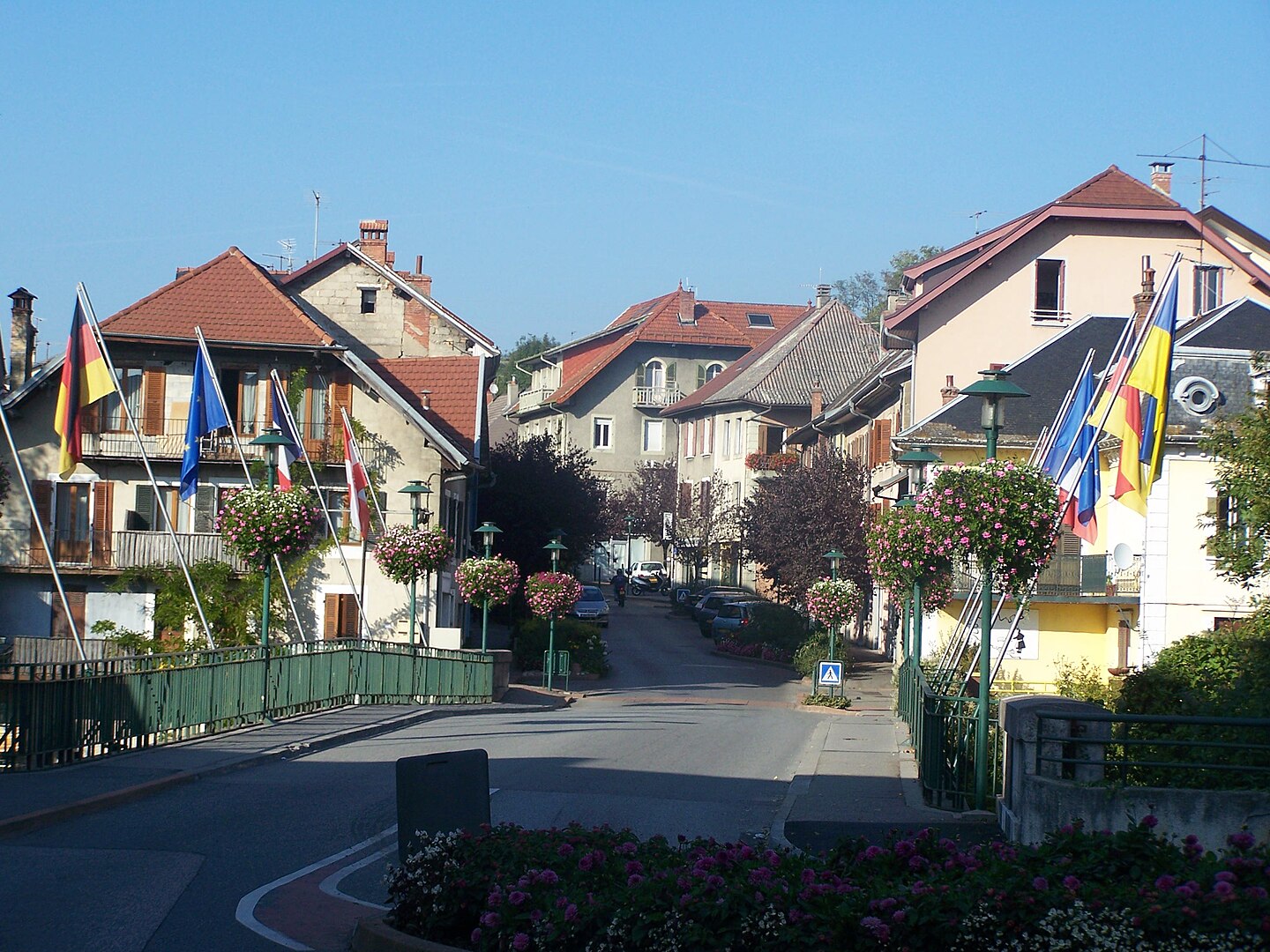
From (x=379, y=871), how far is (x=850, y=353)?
204ft

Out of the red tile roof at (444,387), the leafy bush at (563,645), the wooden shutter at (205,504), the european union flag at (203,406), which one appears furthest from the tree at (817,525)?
the european union flag at (203,406)

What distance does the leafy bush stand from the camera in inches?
1561

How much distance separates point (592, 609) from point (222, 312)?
21.4 meters

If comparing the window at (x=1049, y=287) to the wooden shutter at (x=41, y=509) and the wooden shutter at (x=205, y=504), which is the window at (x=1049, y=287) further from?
the wooden shutter at (x=41, y=509)

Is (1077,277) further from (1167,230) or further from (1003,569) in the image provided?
(1003,569)

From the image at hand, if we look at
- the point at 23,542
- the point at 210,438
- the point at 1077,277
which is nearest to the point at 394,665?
the point at 210,438

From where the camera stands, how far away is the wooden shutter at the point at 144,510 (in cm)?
3797

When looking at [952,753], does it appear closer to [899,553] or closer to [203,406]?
[899,553]

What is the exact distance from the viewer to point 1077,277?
136 feet

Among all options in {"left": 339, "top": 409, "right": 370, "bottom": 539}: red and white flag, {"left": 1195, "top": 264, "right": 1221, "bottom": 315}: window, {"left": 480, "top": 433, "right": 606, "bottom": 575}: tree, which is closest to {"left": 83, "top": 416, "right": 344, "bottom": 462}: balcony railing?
{"left": 339, "top": 409, "right": 370, "bottom": 539}: red and white flag

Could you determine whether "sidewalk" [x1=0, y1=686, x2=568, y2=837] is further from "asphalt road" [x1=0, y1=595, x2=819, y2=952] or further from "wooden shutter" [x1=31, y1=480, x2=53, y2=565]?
"wooden shutter" [x1=31, y1=480, x2=53, y2=565]

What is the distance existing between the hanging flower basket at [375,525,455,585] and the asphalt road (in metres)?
5.68

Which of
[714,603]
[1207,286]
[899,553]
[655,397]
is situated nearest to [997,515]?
[899,553]

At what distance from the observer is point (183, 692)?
17875mm
